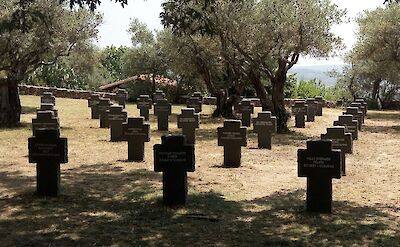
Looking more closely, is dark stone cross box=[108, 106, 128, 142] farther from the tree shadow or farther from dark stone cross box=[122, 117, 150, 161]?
the tree shadow

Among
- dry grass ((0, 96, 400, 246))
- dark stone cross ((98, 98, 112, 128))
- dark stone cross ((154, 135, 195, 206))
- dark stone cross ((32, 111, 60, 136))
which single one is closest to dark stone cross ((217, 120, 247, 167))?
dry grass ((0, 96, 400, 246))

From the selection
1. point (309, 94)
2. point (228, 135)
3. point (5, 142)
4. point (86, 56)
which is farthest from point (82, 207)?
point (309, 94)

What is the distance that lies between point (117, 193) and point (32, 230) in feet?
8.80

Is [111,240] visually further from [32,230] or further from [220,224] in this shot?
[220,224]

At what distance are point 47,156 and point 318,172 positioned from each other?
455 centimetres

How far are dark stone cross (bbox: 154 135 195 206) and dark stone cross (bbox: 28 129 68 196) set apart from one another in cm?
172

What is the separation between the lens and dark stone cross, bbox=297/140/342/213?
28.0 feet

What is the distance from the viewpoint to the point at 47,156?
9.34 m

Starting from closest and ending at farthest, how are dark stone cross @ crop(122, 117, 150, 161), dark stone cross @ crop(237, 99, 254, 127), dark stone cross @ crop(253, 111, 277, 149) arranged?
dark stone cross @ crop(122, 117, 150, 161), dark stone cross @ crop(253, 111, 277, 149), dark stone cross @ crop(237, 99, 254, 127)

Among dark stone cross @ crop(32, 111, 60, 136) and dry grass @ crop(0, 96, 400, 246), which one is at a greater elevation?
dark stone cross @ crop(32, 111, 60, 136)

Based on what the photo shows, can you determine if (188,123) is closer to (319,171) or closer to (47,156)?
(47,156)

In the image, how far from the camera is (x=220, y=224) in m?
7.82

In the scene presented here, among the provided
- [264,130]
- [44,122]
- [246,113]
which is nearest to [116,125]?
[44,122]

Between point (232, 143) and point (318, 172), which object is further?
point (232, 143)
